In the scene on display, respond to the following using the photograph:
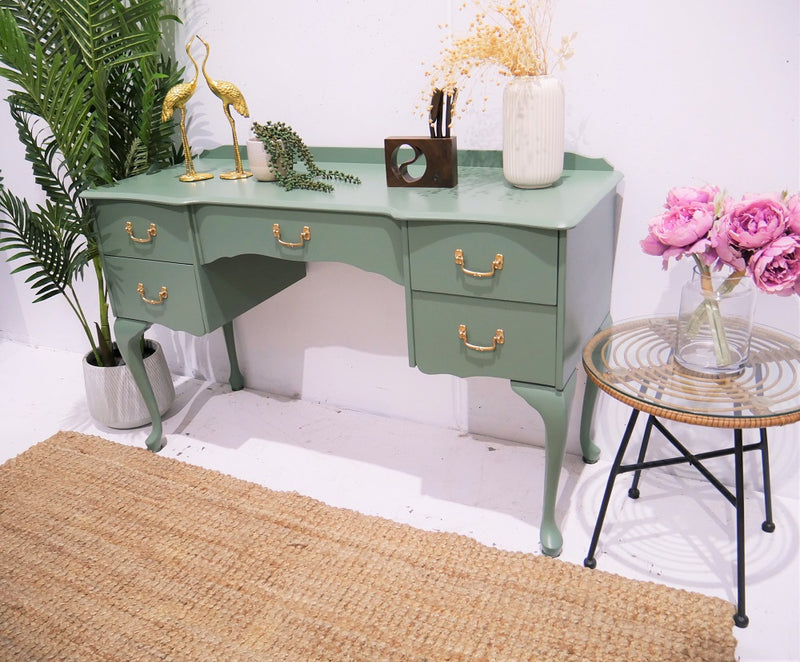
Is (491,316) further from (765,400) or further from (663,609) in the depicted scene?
(663,609)

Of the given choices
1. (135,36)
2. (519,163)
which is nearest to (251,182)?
(135,36)

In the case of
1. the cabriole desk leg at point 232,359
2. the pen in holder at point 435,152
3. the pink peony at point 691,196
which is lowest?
the cabriole desk leg at point 232,359

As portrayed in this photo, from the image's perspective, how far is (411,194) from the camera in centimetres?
179

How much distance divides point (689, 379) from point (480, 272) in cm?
50

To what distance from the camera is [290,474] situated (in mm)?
2232

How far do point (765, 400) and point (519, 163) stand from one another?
75 cm

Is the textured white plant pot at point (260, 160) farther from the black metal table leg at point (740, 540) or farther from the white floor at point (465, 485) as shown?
the black metal table leg at point (740, 540)

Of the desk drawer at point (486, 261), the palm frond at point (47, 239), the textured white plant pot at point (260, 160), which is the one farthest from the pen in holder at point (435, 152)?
the palm frond at point (47, 239)

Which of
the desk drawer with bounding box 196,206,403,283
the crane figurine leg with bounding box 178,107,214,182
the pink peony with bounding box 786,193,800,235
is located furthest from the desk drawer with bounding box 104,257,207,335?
the pink peony with bounding box 786,193,800,235

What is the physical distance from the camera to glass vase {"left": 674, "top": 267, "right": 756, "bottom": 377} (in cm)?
158

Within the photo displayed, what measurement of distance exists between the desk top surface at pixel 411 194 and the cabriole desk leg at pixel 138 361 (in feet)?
1.27

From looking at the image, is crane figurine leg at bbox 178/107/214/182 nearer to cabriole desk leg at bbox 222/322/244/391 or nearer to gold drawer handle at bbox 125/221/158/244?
gold drawer handle at bbox 125/221/158/244

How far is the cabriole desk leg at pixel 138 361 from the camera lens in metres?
2.23

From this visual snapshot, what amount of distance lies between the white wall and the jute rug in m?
0.55
